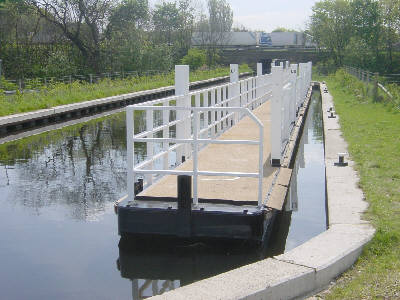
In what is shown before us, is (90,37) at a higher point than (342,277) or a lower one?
higher

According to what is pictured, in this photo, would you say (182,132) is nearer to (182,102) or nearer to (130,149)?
(182,102)

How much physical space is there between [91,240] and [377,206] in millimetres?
3533

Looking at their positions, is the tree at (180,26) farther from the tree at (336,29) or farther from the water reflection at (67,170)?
the water reflection at (67,170)

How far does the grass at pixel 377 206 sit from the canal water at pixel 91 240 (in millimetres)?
879

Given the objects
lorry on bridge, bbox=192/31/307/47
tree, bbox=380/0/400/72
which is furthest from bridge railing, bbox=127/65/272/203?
lorry on bridge, bbox=192/31/307/47

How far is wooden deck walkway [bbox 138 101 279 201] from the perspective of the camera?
25.2ft

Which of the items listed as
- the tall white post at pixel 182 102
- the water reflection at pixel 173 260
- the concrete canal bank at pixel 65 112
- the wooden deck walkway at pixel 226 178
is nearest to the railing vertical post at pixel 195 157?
the wooden deck walkway at pixel 226 178

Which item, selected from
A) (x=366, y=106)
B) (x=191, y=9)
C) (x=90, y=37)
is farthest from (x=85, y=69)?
(x=191, y=9)

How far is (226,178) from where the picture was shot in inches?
336

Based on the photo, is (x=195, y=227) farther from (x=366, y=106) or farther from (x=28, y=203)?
(x=366, y=106)

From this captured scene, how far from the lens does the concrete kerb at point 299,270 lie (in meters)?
4.84

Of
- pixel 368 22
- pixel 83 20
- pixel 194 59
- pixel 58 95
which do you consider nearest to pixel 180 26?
pixel 194 59

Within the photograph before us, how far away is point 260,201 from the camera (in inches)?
278

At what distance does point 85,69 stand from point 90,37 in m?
2.83
